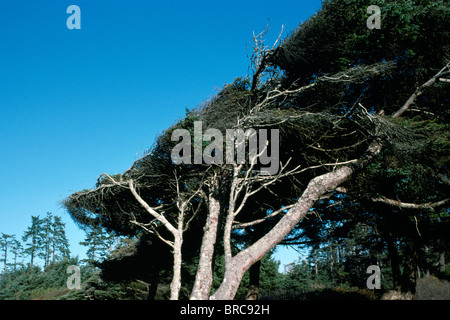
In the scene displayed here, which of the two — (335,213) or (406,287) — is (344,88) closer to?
(335,213)

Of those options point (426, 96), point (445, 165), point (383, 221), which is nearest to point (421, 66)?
point (426, 96)

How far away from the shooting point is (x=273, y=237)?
7.41 m

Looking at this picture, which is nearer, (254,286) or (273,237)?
(273,237)

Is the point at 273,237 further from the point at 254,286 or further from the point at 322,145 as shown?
the point at 254,286

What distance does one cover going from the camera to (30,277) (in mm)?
31797

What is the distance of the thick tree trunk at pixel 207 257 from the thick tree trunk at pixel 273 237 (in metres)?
1.30

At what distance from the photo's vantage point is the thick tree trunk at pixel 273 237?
647 centimetres

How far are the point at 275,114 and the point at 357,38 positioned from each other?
14.0 ft

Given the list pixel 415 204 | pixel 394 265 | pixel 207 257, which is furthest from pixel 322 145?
pixel 394 265

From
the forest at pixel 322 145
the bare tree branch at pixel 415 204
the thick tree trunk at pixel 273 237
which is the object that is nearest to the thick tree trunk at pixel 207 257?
the forest at pixel 322 145

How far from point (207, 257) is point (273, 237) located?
2.10 meters

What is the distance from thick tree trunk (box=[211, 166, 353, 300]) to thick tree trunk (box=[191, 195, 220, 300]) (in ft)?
4.25

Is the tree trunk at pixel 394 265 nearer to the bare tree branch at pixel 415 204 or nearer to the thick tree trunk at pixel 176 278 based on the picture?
the bare tree branch at pixel 415 204
